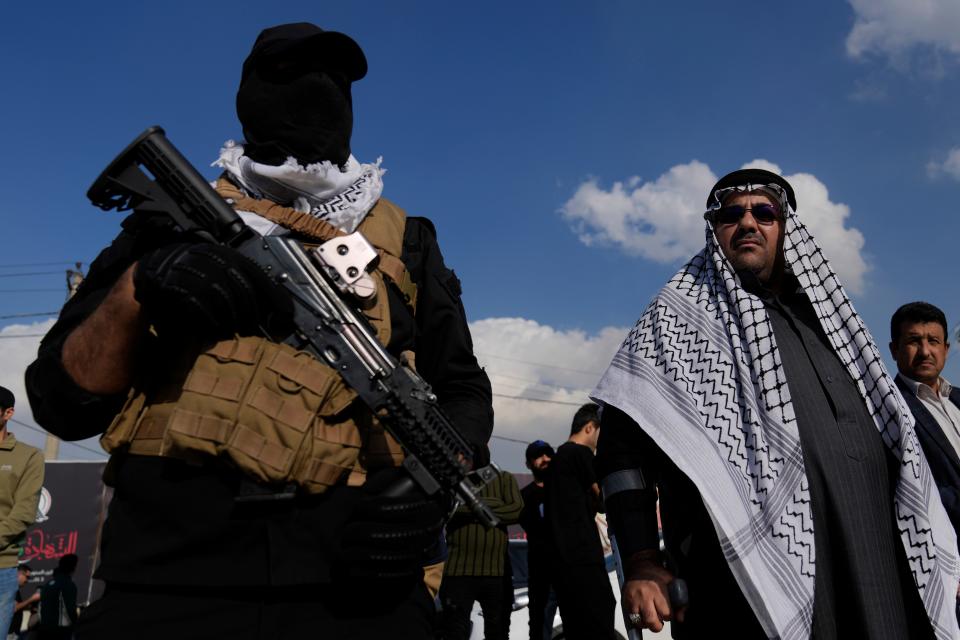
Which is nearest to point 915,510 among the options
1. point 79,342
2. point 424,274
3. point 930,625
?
point 930,625

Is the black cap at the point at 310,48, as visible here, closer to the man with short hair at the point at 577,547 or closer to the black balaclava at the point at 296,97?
the black balaclava at the point at 296,97

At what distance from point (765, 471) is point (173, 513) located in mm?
1612

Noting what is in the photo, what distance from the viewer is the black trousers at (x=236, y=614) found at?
1.47 m

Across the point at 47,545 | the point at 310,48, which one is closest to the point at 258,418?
the point at 310,48

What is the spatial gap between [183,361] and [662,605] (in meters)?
A: 1.46

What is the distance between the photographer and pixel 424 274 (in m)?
2.11

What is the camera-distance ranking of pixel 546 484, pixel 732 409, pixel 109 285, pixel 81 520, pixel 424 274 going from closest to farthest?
pixel 109 285 → pixel 424 274 → pixel 732 409 → pixel 546 484 → pixel 81 520

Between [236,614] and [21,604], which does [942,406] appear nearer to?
[236,614]

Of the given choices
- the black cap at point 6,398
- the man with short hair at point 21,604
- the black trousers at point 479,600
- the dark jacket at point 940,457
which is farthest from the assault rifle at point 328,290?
the man with short hair at point 21,604

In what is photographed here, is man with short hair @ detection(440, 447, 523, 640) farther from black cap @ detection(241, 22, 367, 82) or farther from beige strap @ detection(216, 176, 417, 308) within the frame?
black cap @ detection(241, 22, 367, 82)

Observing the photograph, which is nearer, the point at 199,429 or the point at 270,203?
the point at 199,429

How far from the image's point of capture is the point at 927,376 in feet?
13.5

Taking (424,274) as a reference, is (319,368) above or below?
below

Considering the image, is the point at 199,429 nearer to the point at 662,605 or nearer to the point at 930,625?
the point at 662,605
